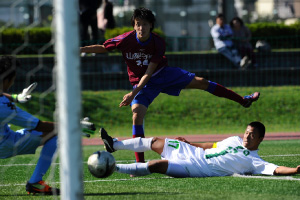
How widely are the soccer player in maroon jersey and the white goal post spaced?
3248 millimetres

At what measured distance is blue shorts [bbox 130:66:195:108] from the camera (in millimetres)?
7895

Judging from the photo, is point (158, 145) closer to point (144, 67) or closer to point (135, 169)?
point (135, 169)

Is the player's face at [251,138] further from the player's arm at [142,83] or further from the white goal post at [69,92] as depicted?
the white goal post at [69,92]

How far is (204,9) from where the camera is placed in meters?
32.4

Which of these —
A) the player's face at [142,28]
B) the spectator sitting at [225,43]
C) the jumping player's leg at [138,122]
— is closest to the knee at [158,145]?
the jumping player's leg at [138,122]

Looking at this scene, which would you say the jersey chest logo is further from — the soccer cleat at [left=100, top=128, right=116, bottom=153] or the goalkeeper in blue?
the goalkeeper in blue

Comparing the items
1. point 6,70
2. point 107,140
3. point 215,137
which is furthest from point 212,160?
point 215,137

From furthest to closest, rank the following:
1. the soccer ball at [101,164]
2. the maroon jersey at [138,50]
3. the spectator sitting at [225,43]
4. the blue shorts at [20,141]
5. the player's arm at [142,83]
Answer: the spectator sitting at [225,43]
the maroon jersey at [138,50]
the player's arm at [142,83]
the soccer ball at [101,164]
the blue shorts at [20,141]

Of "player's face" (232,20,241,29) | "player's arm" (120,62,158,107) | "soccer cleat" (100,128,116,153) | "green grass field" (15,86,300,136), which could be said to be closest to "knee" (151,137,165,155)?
"soccer cleat" (100,128,116,153)

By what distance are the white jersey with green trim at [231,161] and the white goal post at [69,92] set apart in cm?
285

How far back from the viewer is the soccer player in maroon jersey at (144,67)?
7.67m

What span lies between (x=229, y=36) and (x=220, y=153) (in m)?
9.61

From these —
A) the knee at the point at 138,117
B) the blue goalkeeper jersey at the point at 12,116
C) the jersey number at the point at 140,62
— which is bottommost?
the knee at the point at 138,117

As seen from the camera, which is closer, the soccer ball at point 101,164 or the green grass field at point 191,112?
the soccer ball at point 101,164
